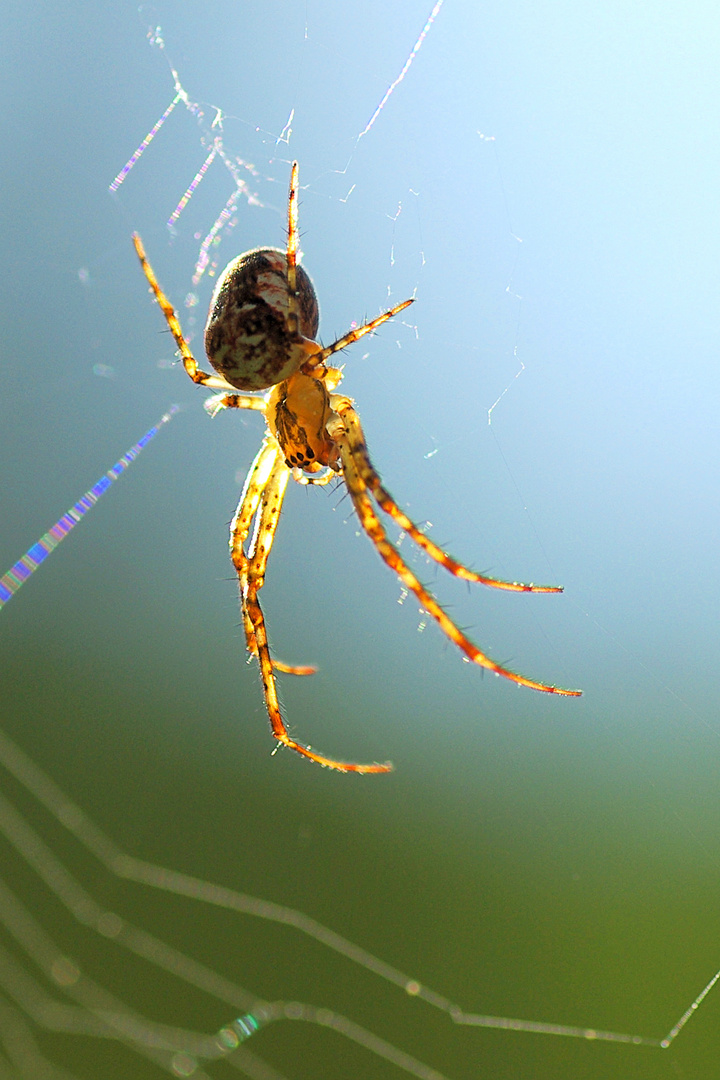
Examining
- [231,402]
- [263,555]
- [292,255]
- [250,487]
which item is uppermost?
[292,255]

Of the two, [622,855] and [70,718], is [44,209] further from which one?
[622,855]

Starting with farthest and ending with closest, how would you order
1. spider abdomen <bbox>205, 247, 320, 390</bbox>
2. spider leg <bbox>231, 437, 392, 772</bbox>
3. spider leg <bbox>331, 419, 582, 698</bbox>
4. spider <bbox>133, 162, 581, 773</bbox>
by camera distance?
spider leg <bbox>231, 437, 392, 772</bbox>
spider abdomen <bbox>205, 247, 320, 390</bbox>
spider <bbox>133, 162, 581, 773</bbox>
spider leg <bbox>331, 419, 582, 698</bbox>

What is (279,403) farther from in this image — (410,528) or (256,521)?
(410,528)

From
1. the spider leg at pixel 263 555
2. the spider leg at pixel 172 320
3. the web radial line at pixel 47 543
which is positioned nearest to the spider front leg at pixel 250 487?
the spider leg at pixel 263 555

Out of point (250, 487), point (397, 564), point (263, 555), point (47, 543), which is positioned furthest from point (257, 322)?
point (47, 543)

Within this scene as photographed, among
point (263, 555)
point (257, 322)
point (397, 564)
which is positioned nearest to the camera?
point (397, 564)

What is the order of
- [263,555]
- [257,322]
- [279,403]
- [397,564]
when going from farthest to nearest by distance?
[263,555] < [279,403] < [257,322] < [397,564]

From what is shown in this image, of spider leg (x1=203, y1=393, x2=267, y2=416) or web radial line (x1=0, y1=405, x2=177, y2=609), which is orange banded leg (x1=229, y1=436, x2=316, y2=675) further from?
web radial line (x1=0, y1=405, x2=177, y2=609)

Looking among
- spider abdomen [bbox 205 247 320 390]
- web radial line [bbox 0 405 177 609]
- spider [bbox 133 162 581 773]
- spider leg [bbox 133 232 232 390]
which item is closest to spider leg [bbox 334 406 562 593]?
spider [bbox 133 162 581 773]
